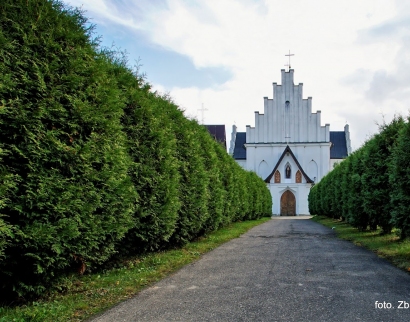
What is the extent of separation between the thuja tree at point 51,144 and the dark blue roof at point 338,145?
174ft

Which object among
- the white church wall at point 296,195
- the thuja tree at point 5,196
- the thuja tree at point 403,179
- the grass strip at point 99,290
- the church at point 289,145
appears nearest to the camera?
the thuja tree at point 5,196

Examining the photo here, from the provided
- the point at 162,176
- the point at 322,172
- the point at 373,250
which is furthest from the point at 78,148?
the point at 322,172

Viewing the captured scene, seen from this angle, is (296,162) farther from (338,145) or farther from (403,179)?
(403,179)

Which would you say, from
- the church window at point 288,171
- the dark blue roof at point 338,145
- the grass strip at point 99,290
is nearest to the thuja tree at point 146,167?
the grass strip at point 99,290

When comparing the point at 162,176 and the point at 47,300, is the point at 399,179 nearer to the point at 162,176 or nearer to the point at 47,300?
the point at 162,176

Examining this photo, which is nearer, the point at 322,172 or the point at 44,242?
the point at 44,242

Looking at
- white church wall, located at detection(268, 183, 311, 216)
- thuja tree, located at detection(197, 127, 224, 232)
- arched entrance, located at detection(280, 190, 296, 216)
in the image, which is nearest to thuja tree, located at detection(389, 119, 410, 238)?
thuja tree, located at detection(197, 127, 224, 232)

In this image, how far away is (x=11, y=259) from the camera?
13.1ft

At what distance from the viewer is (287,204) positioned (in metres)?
44.8

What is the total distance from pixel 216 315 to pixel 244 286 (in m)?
1.31

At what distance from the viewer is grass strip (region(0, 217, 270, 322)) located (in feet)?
12.4

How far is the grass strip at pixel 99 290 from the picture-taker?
12.4ft

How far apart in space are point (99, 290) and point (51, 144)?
1.95 metres

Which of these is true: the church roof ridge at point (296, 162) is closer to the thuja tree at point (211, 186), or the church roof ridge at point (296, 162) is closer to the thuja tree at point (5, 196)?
the thuja tree at point (211, 186)
